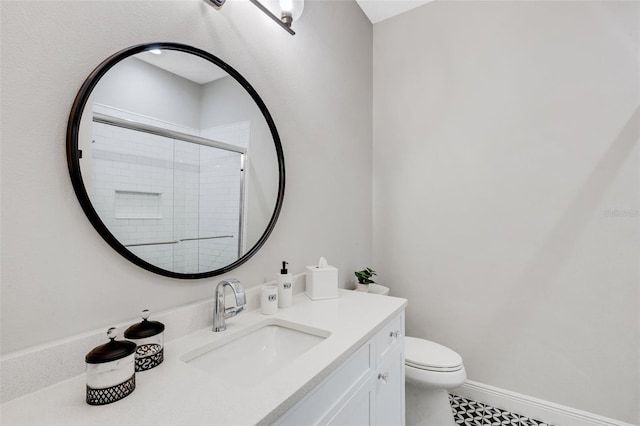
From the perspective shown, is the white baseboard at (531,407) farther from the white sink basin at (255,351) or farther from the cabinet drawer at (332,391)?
the white sink basin at (255,351)

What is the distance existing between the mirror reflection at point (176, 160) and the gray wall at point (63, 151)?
6cm

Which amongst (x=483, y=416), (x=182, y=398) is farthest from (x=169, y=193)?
(x=483, y=416)

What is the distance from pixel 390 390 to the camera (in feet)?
4.17

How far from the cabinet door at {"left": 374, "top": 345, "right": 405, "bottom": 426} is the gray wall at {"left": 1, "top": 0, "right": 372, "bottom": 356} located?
1.98 feet

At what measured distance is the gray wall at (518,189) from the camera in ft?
5.30

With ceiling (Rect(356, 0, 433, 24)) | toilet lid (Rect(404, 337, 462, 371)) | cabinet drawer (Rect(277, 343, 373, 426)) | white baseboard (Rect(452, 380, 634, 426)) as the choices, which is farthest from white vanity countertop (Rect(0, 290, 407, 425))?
ceiling (Rect(356, 0, 433, 24))

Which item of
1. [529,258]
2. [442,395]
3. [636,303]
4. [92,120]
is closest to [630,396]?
[636,303]

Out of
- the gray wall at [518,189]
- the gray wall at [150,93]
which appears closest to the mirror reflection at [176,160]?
the gray wall at [150,93]

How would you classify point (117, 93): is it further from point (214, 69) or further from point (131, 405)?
point (131, 405)

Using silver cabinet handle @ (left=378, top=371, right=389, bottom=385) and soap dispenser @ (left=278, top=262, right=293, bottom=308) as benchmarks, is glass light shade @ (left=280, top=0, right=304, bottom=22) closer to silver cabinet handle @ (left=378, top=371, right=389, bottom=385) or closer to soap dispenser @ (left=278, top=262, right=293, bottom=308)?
soap dispenser @ (left=278, top=262, right=293, bottom=308)

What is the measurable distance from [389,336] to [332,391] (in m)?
0.48

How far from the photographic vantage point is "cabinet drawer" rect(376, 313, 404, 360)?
117 centimetres

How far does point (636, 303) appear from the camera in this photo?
156 cm

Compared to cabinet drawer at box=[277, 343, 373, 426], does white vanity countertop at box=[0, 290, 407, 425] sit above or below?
above
